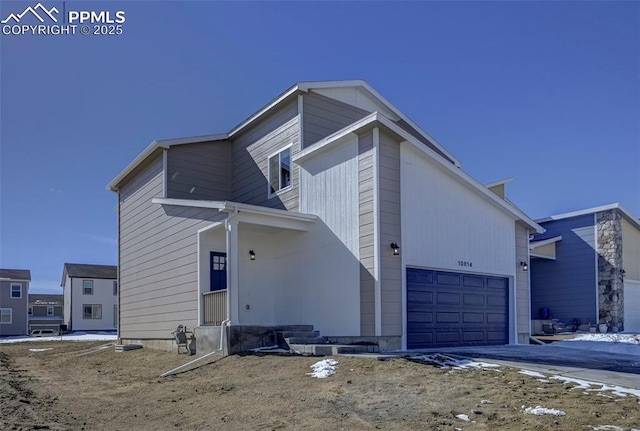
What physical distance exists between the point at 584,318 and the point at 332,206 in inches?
530

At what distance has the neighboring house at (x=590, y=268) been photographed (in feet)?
63.7

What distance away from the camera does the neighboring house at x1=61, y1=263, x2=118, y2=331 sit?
41.9m

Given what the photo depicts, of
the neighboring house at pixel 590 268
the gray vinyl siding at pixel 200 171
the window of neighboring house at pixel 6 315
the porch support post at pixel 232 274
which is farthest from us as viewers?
the window of neighboring house at pixel 6 315

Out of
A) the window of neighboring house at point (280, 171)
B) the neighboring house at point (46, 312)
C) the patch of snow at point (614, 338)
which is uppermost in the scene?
the window of neighboring house at point (280, 171)

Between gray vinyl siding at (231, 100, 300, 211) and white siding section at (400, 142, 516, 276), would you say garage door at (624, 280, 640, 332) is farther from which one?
gray vinyl siding at (231, 100, 300, 211)

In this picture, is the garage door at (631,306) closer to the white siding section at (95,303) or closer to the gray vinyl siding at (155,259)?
the gray vinyl siding at (155,259)

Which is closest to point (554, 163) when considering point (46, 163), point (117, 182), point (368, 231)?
point (368, 231)

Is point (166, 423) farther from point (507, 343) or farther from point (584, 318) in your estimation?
point (584, 318)

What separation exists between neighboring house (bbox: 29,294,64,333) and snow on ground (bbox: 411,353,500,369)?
48.1m

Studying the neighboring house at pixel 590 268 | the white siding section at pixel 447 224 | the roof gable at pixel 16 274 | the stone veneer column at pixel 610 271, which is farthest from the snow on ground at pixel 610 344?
the roof gable at pixel 16 274

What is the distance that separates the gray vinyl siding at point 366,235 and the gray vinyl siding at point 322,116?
2.72 metres

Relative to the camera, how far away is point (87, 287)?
4272cm

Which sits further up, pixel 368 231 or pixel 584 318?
pixel 368 231

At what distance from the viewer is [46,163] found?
1920 cm
